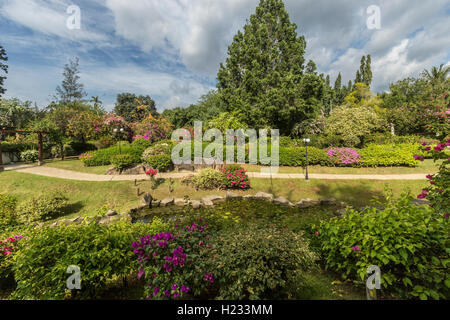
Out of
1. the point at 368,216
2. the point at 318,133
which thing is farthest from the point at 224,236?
the point at 318,133

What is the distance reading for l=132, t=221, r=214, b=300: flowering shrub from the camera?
223cm

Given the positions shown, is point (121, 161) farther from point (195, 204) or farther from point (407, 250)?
point (407, 250)

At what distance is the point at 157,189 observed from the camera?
9.41 metres

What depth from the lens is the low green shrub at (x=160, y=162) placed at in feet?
37.9

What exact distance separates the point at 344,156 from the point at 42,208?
15180 millimetres

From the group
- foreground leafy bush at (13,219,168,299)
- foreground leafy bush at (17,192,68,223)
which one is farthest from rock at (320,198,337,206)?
foreground leafy bush at (17,192,68,223)

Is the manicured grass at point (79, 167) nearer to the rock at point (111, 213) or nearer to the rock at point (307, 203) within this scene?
the rock at point (111, 213)

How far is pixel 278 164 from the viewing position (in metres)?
12.8

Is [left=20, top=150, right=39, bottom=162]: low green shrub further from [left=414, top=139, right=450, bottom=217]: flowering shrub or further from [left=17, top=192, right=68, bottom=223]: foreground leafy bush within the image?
[left=414, top=139, right=450, bottom=217]: flowering shrub

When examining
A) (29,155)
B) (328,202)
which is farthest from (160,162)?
(29,155)

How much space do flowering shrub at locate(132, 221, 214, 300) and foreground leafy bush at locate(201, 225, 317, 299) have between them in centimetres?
18

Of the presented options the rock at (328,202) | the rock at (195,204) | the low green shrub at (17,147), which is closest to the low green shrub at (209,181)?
the rock at (195,204)

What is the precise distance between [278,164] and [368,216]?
1013 cm
